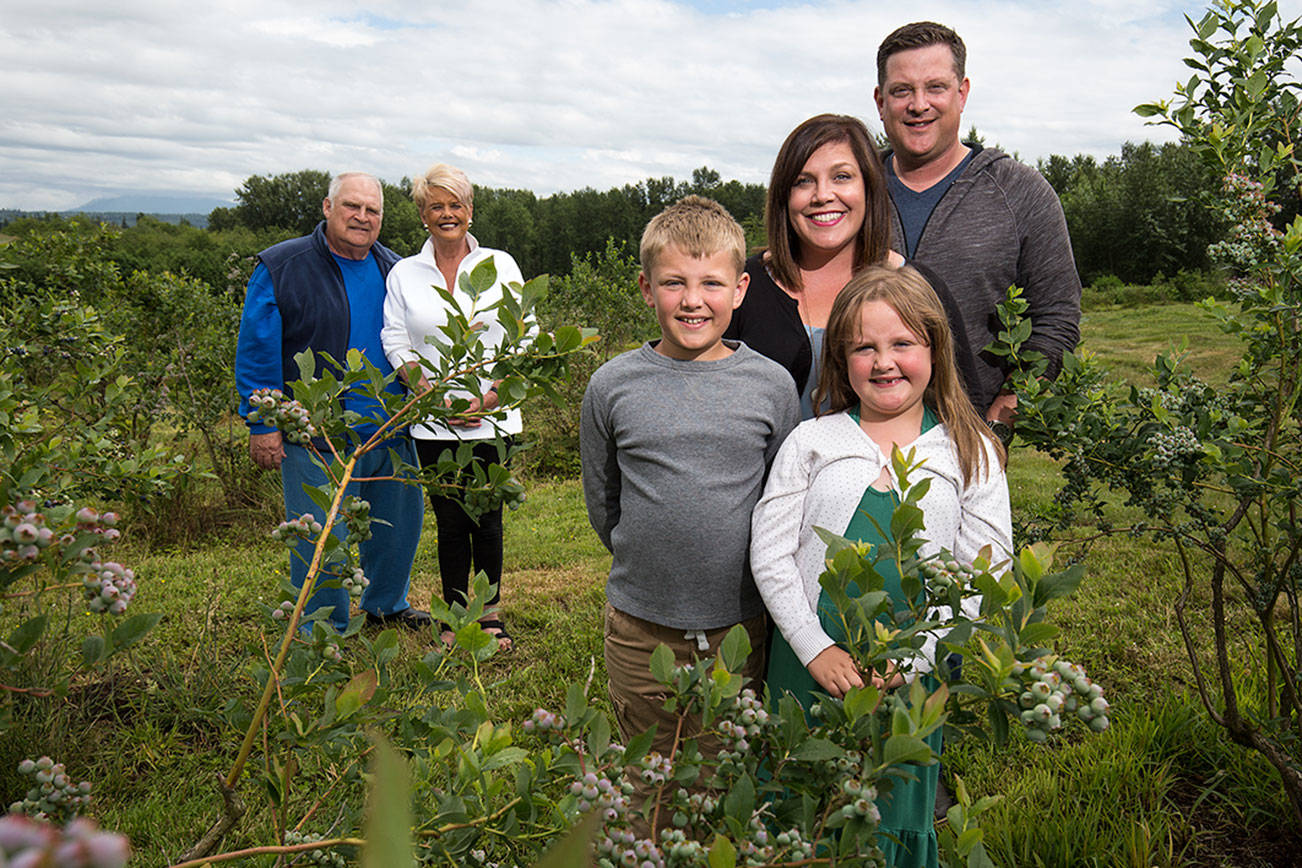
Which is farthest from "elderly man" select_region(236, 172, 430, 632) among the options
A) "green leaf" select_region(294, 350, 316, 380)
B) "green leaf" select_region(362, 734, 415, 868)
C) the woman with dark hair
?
"green leaf" select_region(362, 734, 415, 868)

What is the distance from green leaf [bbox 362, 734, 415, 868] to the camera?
206 mm

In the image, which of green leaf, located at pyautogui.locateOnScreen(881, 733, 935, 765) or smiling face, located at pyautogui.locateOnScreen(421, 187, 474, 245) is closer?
green leaf, located at pyautogui.locateOnScreen(881, 733, 935, 765)

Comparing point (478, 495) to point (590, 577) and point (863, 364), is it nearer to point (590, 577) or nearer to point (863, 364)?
point (863, 364)

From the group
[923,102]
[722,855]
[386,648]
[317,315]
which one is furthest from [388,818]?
[317,315]

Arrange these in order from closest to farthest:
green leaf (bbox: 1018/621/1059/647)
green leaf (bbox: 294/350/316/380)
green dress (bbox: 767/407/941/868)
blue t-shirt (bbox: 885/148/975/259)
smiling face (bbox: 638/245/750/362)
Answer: green leaf (bbox: 1018/621/1059/647) < green leaf (bbox: 294/350/316/380) < green dress (bbox: 767/407/941/868) < smiling face (bbox: 638/245/750/362) < blue t-shirt (bbox: 885/148/975/259)

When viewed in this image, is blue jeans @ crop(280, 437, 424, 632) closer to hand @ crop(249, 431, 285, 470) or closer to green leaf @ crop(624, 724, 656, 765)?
hand @ crop(249, 431, 285, 470)

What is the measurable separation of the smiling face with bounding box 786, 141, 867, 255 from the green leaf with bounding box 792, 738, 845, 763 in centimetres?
166

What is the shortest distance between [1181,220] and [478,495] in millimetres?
34503

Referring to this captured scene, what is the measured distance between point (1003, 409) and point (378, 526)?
3.08 m

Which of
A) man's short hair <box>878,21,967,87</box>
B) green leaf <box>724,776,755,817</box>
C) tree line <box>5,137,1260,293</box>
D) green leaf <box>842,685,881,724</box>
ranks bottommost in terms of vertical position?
green leaf <box>724,776,755,817</box>

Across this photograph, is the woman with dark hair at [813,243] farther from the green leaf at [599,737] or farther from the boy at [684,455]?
the green leaf at [599,737]

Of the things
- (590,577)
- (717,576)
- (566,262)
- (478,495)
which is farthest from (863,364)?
(566,262)

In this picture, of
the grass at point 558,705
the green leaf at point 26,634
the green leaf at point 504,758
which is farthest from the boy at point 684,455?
the green leaf at point 26,634

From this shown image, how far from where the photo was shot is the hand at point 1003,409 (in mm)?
2797
